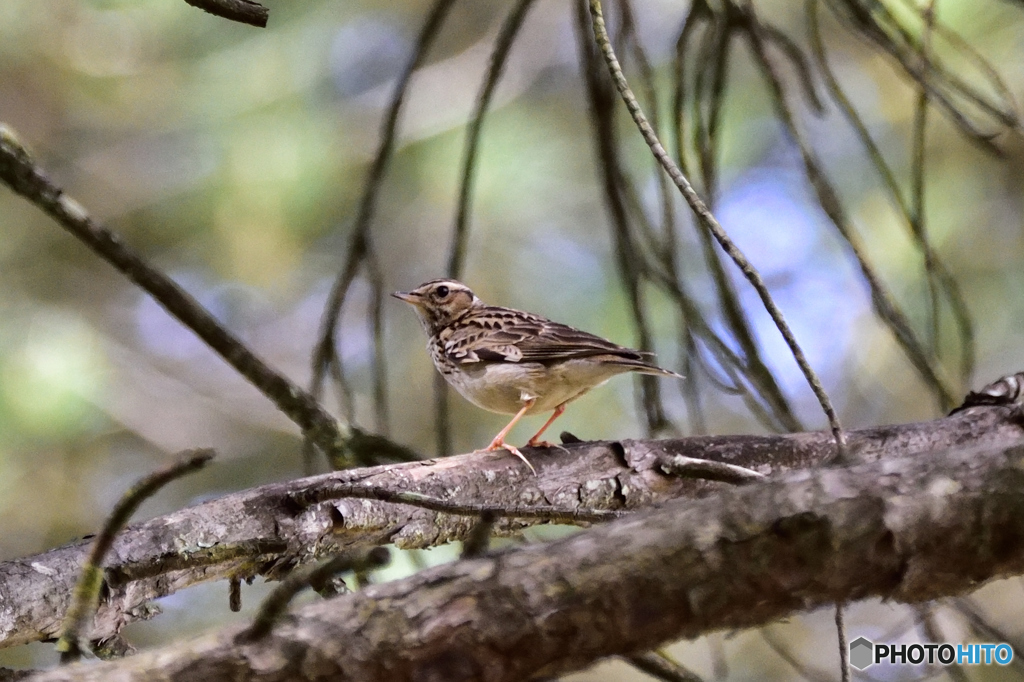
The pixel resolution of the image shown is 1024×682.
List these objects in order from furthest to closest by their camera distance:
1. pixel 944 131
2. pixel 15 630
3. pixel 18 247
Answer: pixel 18 247 < pixel 944 131 < pixel 15 630

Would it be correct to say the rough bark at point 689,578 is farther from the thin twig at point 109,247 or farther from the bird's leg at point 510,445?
the bird's leg at point 510,445

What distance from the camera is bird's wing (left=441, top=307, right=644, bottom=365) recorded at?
473cm

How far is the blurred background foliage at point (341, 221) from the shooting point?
267 inches

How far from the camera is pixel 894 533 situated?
136cm

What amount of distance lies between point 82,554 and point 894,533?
77.8 inches

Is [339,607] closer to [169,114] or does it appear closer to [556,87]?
[169,114]

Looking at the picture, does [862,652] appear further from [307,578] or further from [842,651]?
[307,578]

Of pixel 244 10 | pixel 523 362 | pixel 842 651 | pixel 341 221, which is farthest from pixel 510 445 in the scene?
pixel 341 221

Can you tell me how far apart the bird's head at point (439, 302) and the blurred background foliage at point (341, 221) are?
52.1 inches

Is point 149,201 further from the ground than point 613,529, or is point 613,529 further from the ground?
point 149,201

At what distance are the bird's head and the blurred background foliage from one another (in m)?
1.32

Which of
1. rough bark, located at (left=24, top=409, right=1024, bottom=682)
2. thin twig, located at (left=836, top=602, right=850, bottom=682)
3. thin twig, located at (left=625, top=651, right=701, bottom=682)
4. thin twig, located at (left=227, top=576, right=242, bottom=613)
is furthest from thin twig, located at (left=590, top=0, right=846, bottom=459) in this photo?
thin twig, located at (left=227, top=576, right=242, bottom=613)

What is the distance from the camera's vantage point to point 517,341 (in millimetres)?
5051

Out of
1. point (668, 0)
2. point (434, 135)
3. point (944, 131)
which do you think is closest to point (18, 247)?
point (434, 135)
